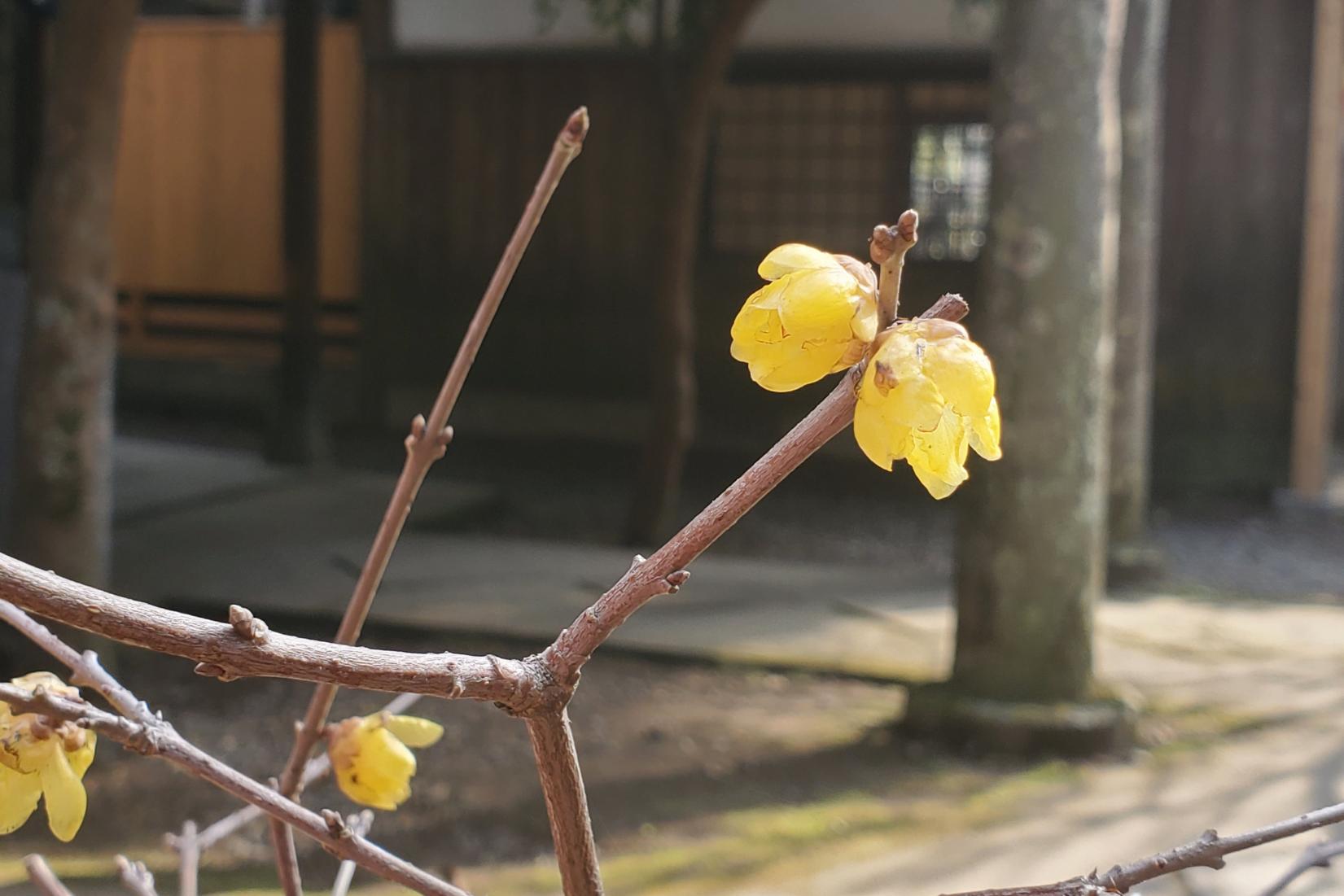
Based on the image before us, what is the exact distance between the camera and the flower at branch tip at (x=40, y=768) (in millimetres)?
708

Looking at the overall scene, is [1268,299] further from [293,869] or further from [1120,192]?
[293,869]

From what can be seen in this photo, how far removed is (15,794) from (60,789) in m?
0.02

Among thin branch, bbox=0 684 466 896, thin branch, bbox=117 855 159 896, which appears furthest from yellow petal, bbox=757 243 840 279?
thin branch, bbox=117 855 159 896

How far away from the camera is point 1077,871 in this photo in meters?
3.02

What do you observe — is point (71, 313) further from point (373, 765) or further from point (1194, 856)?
point (1194, 856)

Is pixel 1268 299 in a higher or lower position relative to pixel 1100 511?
higher

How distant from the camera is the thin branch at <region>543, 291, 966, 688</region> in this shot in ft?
1.91

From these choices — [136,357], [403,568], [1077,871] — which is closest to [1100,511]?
[1077,871]

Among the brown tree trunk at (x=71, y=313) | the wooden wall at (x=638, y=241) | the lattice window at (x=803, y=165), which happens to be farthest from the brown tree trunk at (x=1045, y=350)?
the lattice window at (x=803, y=165)

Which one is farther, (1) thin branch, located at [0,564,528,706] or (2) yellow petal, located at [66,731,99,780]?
(2) yellow petal, located at [66,731,99,780]

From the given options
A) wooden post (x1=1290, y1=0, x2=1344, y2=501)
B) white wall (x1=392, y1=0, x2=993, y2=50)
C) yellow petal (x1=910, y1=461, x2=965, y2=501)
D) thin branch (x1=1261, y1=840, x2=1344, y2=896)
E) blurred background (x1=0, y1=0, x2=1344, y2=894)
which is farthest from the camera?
white wall (x1=392, y1=0, x2=993, y2=50)

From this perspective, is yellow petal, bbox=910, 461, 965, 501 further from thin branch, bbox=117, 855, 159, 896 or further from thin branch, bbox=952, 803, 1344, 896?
thin branch, bbox=117, 855, 159, 896

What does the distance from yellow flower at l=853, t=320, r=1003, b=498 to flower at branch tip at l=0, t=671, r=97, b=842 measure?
402 millimetres

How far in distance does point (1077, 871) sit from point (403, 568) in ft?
11.1
